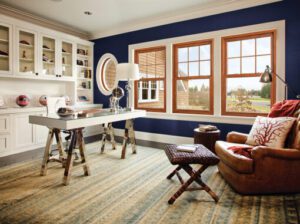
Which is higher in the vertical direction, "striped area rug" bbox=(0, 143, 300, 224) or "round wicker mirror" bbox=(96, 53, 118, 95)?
"round wicker mirror" bbox=(96, 53, 118, 95)

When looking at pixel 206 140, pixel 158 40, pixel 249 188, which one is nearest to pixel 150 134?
pixel 206 140

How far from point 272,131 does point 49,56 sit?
14.8ft

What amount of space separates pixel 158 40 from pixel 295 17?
247cm

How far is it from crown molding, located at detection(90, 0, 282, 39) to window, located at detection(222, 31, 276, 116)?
→ 0.50m

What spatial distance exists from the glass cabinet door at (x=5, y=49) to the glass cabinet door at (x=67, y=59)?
4.02ft

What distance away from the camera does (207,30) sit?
4117 mm

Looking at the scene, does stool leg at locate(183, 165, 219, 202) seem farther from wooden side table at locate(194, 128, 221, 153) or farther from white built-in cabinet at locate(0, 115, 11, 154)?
white built-in cabinet at locate(0, 115, 11, 154)

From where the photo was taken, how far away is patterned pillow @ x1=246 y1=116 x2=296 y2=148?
2.53 metres

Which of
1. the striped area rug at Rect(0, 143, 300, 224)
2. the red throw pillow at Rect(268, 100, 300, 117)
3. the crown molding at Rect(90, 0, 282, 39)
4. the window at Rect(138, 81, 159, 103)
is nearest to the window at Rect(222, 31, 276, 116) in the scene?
the crown molding at Rect(90, 0, 282, 39)

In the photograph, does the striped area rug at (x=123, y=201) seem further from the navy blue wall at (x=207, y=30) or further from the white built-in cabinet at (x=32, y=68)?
the navy blue wall at (x=207, y=30)

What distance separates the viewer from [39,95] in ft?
15.7

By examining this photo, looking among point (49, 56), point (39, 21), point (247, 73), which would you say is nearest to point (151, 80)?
point (247, 73)

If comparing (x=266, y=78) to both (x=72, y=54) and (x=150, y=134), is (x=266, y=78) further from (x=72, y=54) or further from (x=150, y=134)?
(x=72, y=54)

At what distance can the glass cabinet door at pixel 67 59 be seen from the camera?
16.7ft
